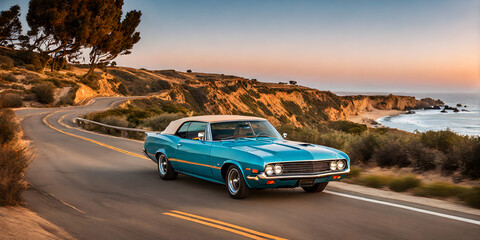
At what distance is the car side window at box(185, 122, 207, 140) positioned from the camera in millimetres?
9633

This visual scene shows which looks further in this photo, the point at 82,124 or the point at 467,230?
the point at 82,124

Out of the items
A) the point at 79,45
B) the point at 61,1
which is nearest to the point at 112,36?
the point at 79,45

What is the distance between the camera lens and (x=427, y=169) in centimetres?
1048

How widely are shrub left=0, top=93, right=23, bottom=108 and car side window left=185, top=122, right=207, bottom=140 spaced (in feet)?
149

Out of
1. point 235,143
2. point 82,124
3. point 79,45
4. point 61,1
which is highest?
point 61,1

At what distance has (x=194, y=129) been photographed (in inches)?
380

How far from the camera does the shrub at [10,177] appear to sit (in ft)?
22.1

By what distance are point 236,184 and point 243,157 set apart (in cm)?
68

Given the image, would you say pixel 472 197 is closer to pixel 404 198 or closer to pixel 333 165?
pixel 404 198

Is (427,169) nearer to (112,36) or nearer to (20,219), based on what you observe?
(20,219)

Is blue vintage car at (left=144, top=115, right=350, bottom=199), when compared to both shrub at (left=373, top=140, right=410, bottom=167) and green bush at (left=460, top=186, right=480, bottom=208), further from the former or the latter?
shrub at (left=373, top=140, right=410, bottom=167)

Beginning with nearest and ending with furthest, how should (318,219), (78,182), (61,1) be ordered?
(318,219) → (78,182) → (61,1)

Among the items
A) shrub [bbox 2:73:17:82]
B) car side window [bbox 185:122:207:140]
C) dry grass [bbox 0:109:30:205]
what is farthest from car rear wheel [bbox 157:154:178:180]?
shrub [bbox 2:73:17:82]

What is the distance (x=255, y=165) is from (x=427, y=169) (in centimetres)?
530
